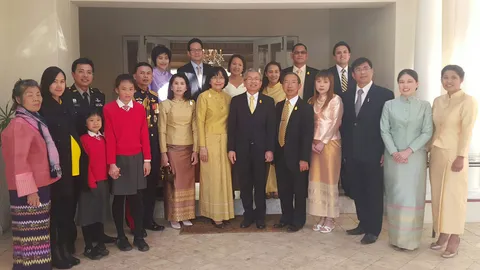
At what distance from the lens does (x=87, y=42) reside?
800 cm

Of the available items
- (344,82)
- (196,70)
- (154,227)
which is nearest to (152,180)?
(154,227)

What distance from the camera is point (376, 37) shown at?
5.60 m

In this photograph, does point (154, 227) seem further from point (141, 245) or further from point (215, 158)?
point (215, 158)

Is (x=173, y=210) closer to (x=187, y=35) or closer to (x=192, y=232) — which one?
(x=192, y=232)

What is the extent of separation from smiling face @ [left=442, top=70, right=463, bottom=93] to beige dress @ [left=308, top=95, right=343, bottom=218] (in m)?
0.92

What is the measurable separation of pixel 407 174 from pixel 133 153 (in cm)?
235

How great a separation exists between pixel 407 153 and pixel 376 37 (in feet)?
7.68

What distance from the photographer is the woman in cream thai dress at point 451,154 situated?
3.59 m

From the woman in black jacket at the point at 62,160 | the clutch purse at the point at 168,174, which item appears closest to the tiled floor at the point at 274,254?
the woman in black jacket at the point at 62,160

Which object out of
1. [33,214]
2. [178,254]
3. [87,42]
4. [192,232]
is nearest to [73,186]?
[33,214]

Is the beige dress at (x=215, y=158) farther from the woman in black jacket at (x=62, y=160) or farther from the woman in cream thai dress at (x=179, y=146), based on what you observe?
the woman in black jacket at (x=62, y=160)

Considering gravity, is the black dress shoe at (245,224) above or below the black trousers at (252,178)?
below

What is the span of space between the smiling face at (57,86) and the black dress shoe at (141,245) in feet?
4.72

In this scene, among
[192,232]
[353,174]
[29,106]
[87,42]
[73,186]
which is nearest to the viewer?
[29,106]
